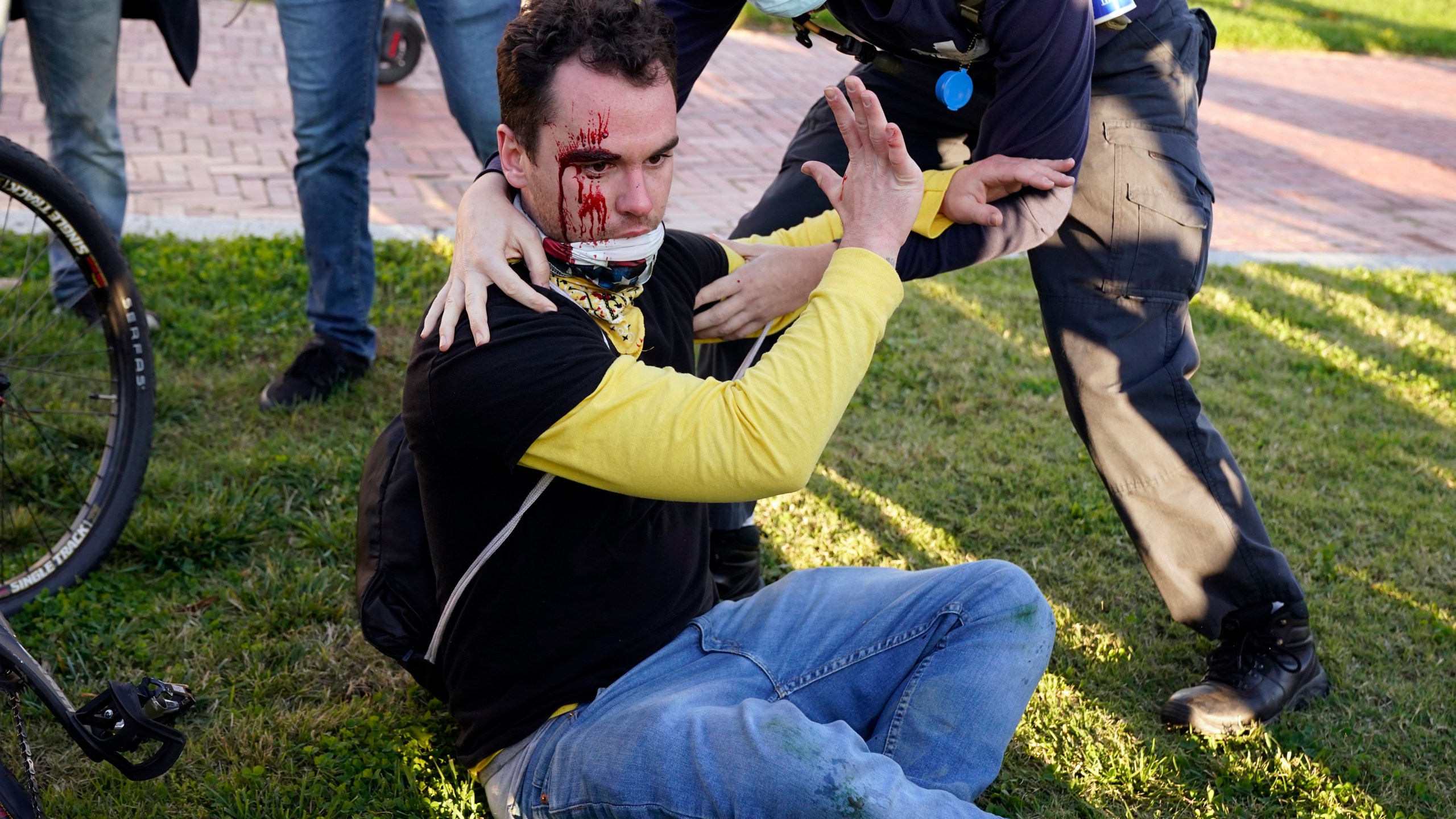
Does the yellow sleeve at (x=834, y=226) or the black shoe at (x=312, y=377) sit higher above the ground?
the yellow sleeve at (x=834, y=226)

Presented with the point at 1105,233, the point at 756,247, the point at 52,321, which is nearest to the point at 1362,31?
the point at 1105,233

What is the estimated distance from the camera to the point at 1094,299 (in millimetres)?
2668

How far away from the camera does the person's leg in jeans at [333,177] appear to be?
363cm

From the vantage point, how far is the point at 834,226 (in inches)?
103

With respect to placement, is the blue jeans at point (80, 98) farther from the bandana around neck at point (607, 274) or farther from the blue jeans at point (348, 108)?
the bandana around neck at point (607, 274)

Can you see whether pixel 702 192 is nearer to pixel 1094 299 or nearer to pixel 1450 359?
pixel 1450 359

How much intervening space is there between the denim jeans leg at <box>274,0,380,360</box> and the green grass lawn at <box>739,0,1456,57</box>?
300 inches

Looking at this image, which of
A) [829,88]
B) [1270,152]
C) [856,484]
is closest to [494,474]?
[829,88]

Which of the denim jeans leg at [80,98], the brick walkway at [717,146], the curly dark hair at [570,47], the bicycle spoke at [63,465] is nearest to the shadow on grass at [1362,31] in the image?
the brick walkway at [717,146]

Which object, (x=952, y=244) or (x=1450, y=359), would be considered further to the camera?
(x=1450, y=359)

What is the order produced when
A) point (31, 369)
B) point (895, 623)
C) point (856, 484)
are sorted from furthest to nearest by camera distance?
point (856, 484), point (31, 369), point (895, 623)

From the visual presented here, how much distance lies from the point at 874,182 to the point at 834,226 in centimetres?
55

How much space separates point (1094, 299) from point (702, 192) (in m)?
3.99

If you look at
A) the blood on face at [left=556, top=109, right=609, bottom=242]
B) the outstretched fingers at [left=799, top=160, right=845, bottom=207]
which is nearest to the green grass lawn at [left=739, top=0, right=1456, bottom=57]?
the outstretched fingers at [left=799, top=160, right=845, bottom=207]
